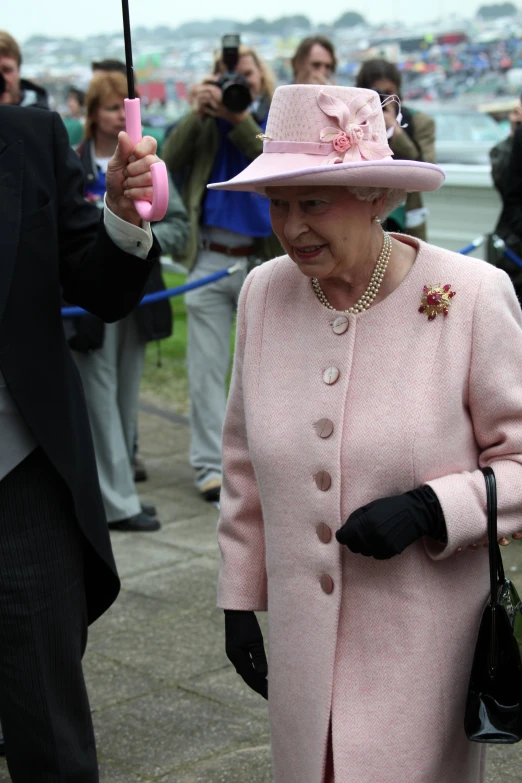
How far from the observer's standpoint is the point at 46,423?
8.13ft

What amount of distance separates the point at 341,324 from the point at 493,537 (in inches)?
19.0

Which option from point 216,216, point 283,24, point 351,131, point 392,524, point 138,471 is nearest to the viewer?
point 392,524

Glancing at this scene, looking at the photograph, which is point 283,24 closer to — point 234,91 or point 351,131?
point 234,91

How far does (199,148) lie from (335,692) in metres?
4.22

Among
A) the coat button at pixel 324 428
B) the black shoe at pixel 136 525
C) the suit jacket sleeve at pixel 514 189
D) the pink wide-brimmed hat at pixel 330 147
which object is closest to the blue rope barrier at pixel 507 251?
the suit jacket sleeve at pixel 514 189

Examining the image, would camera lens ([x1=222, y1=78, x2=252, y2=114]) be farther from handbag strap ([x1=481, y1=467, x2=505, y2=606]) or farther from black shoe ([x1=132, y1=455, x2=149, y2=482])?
handbag strap ([x1=481, y1=467, x2=505, y2=606])

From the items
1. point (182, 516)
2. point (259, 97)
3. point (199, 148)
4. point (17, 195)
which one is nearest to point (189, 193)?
point (199, 148)

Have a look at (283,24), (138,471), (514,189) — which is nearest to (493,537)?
(514,189)

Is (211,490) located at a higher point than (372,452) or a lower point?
lower

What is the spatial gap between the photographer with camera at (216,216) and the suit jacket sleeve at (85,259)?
324 centimetres

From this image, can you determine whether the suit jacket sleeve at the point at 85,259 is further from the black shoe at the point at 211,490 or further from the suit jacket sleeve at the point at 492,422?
the black shoe at the point at 211,490

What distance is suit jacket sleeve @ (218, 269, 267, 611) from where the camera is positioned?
8.07ft

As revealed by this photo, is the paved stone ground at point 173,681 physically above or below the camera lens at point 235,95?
below

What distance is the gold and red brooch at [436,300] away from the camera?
220 centimetres
